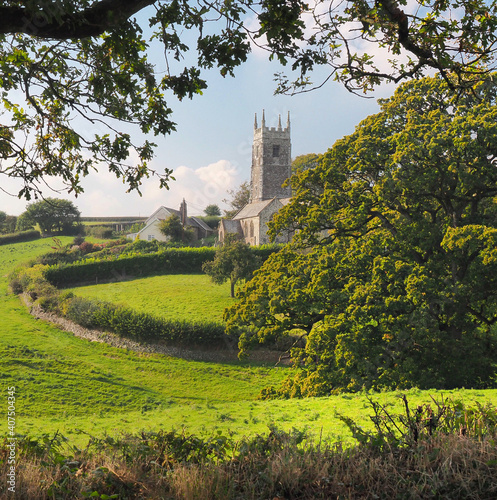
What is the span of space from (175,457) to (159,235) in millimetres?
70375

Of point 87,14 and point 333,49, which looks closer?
point 87,14

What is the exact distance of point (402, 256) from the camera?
17.8 metres

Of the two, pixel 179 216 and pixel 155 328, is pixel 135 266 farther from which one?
pixel 179 216

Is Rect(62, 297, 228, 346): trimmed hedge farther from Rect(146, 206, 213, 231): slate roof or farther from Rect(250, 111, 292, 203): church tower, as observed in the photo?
Rect(250, 111, 292, 203): church tower

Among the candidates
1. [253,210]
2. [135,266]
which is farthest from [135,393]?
[253,210]

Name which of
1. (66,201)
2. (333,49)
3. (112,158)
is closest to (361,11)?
(333,49)

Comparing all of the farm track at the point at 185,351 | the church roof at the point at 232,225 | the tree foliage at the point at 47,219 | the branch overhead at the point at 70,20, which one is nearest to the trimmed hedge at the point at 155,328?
the farm track at the point at 185,351

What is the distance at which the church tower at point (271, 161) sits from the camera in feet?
306

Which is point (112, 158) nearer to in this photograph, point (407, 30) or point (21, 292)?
point (407, 30)

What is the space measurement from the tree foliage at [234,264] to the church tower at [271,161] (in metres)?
50.2

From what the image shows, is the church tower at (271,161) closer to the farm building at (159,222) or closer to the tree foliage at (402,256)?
the farm building at (159,222)

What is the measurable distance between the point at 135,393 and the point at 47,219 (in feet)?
203

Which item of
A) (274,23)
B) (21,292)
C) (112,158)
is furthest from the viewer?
(21,292)

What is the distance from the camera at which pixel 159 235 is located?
74688 mm
